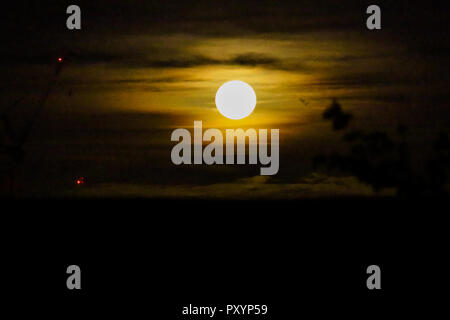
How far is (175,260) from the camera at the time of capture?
802 inches

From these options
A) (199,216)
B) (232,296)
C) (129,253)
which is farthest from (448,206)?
(232,296)

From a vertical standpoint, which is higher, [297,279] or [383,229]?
[383,229]

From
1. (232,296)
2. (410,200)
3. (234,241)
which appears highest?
(410,200)

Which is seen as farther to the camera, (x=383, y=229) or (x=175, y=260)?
(x=383, y=229)

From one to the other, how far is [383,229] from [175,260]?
947 cm

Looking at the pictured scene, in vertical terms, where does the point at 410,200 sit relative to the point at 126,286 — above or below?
above

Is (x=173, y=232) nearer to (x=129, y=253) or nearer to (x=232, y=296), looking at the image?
(x=129, y=253)

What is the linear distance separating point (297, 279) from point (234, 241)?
233 inches

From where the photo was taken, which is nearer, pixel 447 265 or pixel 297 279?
pixel 297 279

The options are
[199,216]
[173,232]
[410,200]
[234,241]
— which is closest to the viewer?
[234,241]

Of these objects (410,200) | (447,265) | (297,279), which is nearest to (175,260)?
(297,279)

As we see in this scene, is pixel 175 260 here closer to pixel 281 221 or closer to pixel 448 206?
pixel 281 221

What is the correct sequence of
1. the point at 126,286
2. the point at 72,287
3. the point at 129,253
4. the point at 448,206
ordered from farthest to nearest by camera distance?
the point at 448,206 < the point at 129,253 < the point at 126,286 < the point at 72,287

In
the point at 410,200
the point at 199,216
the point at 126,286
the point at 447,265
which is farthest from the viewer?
the point at 410,200
